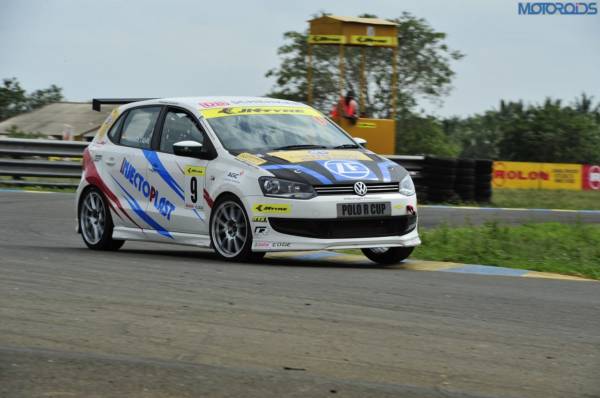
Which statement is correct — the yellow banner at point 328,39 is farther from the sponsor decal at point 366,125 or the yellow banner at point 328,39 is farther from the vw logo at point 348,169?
the vw logo at point 348,169

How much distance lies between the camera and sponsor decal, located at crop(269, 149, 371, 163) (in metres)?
9.59

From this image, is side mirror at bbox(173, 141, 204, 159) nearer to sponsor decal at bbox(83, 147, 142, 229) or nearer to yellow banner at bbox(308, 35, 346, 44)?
sponsor decal at bbox(83, 147, 142, 229)

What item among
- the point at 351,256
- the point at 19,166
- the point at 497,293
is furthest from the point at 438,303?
the point at 19,166

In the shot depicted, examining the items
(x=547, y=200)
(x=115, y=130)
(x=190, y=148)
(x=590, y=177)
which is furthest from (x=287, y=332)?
(x=590, y=177)

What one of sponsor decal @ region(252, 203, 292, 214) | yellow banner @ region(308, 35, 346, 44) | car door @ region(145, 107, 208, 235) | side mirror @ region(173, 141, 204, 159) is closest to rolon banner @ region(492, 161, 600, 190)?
yellow banner @ region(308, 35, 346, 44)

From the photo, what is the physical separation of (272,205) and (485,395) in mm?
4927

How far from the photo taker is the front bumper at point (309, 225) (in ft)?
30.3

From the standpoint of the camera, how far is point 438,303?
704 centimetres

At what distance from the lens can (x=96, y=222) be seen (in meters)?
11.3

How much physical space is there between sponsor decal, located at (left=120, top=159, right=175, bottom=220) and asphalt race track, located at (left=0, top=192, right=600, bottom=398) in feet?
3.83

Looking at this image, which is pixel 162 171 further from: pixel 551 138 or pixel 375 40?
pixel 551 138

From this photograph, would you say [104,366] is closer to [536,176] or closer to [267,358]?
[267,358]

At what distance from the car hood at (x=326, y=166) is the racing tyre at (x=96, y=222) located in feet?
6.81

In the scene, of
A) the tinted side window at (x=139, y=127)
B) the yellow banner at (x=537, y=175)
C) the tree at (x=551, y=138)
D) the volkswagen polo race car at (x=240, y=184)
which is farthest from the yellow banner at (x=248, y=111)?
the tree at (x=551, y=138)
